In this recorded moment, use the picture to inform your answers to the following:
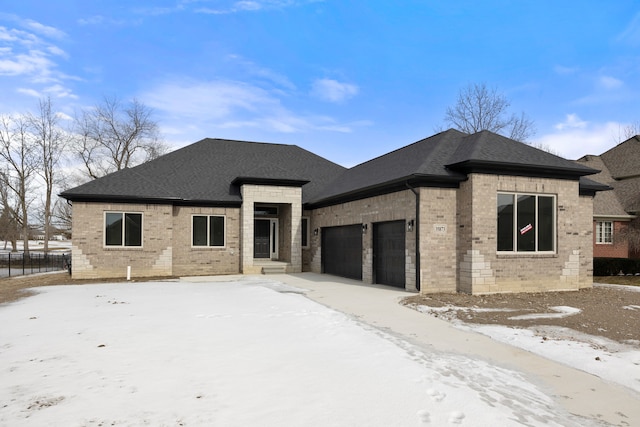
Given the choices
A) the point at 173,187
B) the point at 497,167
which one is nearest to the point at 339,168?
the point at 173,187

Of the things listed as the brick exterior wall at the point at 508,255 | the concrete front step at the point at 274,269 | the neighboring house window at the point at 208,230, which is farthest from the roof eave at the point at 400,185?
the neighboring house window at the point at 208,230

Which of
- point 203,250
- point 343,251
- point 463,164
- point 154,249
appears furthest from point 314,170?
point 463,164

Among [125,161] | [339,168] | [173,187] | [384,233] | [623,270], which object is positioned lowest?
[623,270]

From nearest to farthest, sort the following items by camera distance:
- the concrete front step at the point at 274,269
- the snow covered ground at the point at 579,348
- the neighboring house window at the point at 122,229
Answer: the snow covered ground at the point at 579,348 → the neighboring house window at the point at 122,229 → the concrete front step at the point at 274,269

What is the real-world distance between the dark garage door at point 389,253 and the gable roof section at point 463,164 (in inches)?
53.3

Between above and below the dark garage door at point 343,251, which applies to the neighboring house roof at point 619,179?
above

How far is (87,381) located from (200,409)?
1.78 m

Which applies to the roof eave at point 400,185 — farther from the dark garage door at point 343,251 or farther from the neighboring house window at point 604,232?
the neighboring house window at point 604,232

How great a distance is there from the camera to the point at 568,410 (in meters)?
4.56

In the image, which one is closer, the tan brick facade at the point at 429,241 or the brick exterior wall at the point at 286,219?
the tan brick facade at the point at 429,241

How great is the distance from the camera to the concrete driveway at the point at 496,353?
4.71 m

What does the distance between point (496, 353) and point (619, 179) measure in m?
27.9

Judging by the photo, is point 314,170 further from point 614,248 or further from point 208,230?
point 614,248

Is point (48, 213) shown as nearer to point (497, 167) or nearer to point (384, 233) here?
point (384, 233)
